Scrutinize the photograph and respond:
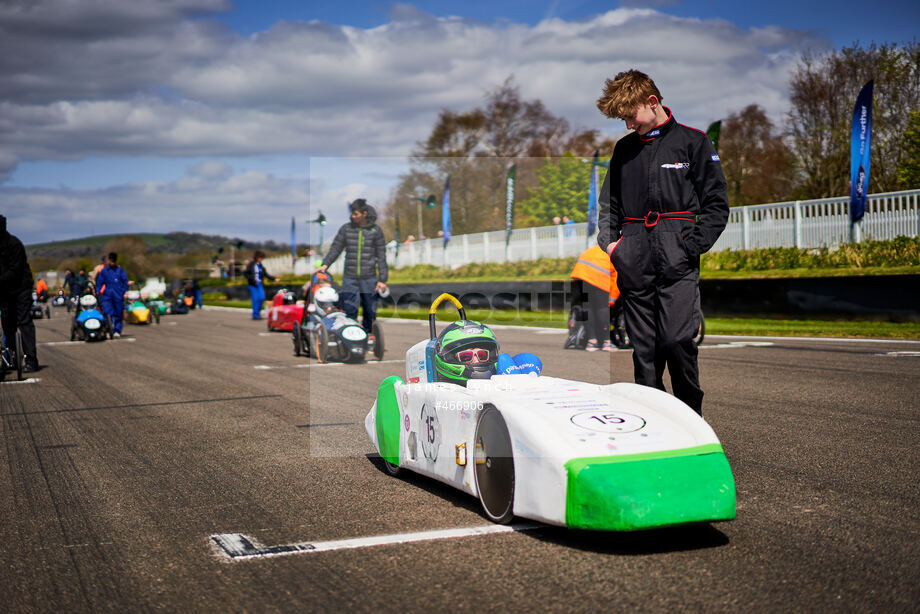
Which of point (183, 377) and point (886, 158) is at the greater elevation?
point (886, 158)

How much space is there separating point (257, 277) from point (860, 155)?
629 inches

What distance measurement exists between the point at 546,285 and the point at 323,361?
7.16 meters

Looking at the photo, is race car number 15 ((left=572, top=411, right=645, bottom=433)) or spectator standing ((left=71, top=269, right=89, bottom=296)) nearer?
race car number 15 ((left=572, top=411, right=645, bottom=433))

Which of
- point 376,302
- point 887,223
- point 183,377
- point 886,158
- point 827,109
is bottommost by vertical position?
point 183,377

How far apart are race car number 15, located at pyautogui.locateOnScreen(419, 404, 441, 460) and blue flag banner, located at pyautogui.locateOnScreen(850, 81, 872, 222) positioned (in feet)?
56.9

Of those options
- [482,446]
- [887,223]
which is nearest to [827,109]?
[887,223]

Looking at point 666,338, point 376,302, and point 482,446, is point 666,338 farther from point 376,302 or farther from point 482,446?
point 376,302

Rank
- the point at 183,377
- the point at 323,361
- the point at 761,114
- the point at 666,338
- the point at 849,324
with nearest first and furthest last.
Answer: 1. the point at 666,338
2. the point at 183,377
3. the point at 323,361
4. the point at 849,324
5. the point at 761,114

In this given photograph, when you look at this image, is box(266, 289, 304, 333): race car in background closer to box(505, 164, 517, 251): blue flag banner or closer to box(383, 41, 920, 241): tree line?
box(383, 41, 920, 241): tree line

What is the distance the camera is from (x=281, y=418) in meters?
7.51

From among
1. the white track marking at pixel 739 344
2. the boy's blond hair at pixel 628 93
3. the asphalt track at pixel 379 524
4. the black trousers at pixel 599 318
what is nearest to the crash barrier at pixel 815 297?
the black trousers at pixel 599 318

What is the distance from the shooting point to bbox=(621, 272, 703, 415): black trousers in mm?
4562

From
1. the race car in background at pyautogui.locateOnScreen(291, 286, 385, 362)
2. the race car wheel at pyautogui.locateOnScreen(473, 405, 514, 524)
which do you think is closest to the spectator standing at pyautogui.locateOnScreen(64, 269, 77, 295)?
the race car in background at pyautogui.locateOnScreen(291, 286, 385, 362)

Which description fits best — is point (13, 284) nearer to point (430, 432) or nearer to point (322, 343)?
point (322, 343)
